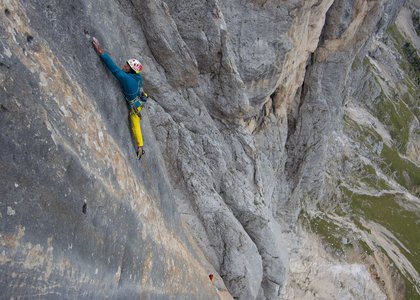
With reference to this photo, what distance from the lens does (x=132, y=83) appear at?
12.3 meters

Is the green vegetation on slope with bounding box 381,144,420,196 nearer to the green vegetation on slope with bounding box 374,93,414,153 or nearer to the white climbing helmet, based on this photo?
the green vegetation on slope with bounding box 374,93,414,153

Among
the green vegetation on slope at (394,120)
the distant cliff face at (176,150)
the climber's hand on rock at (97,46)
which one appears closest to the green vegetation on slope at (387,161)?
the green vegetation on slope at (394,120)

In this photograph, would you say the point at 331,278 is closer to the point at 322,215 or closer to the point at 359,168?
the point at 322,215

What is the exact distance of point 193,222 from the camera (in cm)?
2103

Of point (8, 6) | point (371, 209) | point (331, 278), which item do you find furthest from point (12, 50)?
point (371, 209)

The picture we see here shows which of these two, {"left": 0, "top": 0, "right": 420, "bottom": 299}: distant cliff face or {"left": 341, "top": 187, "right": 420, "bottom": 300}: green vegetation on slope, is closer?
{"left": 0, "top": 0, "right": 420, "bottom": 299}: distant cliff face

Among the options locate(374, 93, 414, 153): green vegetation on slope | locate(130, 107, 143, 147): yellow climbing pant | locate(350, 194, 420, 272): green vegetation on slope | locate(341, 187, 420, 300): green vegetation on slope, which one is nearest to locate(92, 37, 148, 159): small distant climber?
locate(130, 107, 143, 147): yellow climbing pant

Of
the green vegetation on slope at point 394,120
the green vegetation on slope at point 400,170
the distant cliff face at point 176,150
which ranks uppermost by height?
the green vegetation on slope at point 394,120

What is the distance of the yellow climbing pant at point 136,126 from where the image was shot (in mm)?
13151

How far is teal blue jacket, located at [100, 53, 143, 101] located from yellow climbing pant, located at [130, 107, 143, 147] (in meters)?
0.63

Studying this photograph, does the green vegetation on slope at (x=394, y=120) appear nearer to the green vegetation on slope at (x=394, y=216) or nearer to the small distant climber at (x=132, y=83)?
the green vegetation on slope at (x=394, y=216)

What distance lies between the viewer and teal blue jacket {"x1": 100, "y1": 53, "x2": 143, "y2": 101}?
→ 458 inches

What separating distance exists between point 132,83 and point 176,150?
7.80m

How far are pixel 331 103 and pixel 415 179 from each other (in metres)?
72.4
